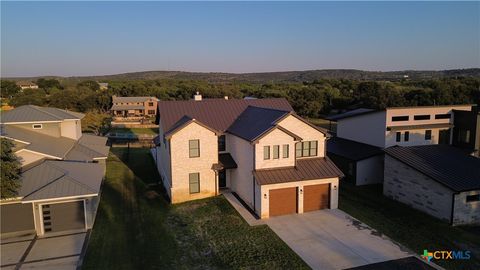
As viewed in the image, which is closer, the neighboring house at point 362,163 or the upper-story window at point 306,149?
the upper-story window at point 306,149

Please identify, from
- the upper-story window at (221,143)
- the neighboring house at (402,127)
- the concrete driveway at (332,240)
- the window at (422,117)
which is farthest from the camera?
the window at (422,117)

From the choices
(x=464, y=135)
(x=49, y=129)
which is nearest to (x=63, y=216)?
(x=49, y=129)

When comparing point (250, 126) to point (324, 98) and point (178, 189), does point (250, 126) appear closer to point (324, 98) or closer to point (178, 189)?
point (178, 189)

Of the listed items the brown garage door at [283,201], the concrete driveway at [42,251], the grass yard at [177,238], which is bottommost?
the grass yard at [177,238]

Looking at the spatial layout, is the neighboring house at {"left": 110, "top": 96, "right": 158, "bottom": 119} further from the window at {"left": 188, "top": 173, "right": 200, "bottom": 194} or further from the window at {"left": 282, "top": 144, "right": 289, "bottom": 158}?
the window at {"left": 282, "top": 144, "right": 289, "bottom": 158}

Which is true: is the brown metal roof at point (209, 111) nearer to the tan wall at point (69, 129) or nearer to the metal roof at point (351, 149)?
the metal roof at point (351, 149)

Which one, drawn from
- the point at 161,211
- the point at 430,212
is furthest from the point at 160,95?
the point at 430,212

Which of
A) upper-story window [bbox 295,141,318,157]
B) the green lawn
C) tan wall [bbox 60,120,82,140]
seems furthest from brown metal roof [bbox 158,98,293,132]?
the green lawn

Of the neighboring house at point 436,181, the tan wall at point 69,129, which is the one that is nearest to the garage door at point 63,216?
the tan wall at point 69,129
